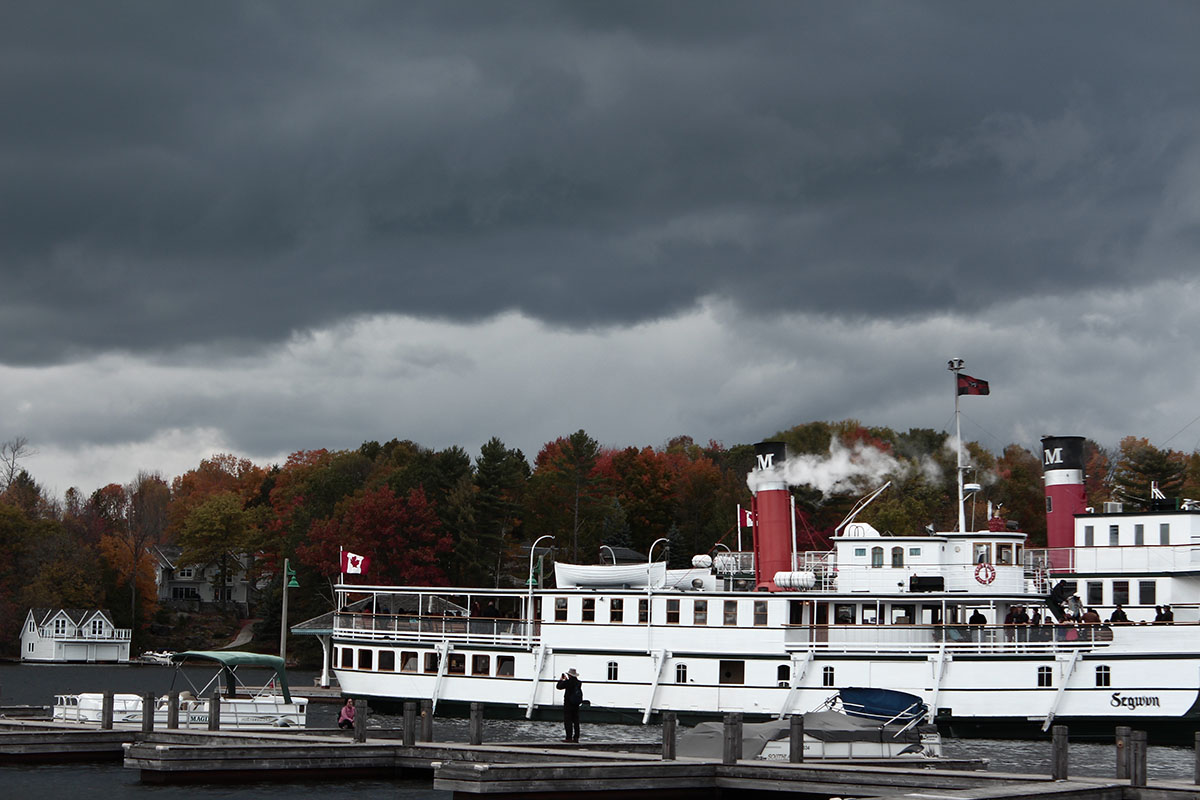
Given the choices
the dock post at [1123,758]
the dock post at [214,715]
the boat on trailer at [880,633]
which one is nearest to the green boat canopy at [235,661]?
the dock post at [214,715]

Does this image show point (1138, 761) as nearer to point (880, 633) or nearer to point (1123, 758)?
point (1123, 758)

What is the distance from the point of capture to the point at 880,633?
4838 cm

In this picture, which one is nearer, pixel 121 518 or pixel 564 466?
pixel 564 466

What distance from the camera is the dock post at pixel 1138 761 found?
27266 millimetres

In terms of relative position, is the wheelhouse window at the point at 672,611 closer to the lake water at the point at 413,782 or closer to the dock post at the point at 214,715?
the lake water at the point at 413,782

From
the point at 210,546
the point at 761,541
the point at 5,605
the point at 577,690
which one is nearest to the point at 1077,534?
the point at 761,541

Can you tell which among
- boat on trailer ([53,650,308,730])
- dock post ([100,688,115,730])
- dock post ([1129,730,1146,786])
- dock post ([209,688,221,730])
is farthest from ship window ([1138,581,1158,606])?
dock post ([100,688,115,730])

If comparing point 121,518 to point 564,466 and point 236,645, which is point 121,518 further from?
point 564,466

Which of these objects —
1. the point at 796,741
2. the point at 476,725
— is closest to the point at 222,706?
the point at 476,725

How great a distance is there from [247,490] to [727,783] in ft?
453

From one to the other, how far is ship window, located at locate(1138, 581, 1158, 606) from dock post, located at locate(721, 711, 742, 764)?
2322 centimetres

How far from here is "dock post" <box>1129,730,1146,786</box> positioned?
2727 centimetres

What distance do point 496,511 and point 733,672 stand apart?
49.1 metres

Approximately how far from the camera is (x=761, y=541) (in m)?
52.2
